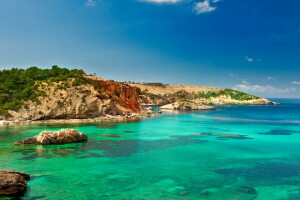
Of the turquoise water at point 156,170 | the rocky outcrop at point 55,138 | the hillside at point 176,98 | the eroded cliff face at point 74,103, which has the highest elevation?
the hillside at point 176,98

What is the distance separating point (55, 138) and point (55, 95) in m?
31.3

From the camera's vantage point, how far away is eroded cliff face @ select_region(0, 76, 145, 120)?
54.0m

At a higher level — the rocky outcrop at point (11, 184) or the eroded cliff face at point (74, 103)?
the eroded cliff face at point (74, 103)

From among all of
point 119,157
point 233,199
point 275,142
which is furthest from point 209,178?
point 275,142

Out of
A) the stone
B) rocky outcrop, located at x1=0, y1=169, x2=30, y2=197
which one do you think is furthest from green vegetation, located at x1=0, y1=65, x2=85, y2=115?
the stone

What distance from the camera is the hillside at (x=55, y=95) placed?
53.8m

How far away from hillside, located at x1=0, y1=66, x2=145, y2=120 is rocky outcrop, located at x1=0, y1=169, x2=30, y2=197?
40.6 metres

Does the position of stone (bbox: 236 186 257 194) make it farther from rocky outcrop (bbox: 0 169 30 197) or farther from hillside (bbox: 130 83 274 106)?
hillside (bbox: 130 83 274 106)

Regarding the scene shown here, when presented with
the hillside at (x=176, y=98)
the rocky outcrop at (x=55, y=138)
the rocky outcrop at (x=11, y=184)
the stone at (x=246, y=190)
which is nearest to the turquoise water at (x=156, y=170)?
the stone at (x=246, y=190)

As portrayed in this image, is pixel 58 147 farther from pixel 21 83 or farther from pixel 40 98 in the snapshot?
pixel 21 83

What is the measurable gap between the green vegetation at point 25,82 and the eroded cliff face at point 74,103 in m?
1.31

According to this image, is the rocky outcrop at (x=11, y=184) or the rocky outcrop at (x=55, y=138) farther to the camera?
the rocky outcrop at (x=55, y=138)

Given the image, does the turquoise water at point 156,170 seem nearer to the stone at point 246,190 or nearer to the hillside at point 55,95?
the stone at point 246,190

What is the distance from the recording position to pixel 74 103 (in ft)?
193
